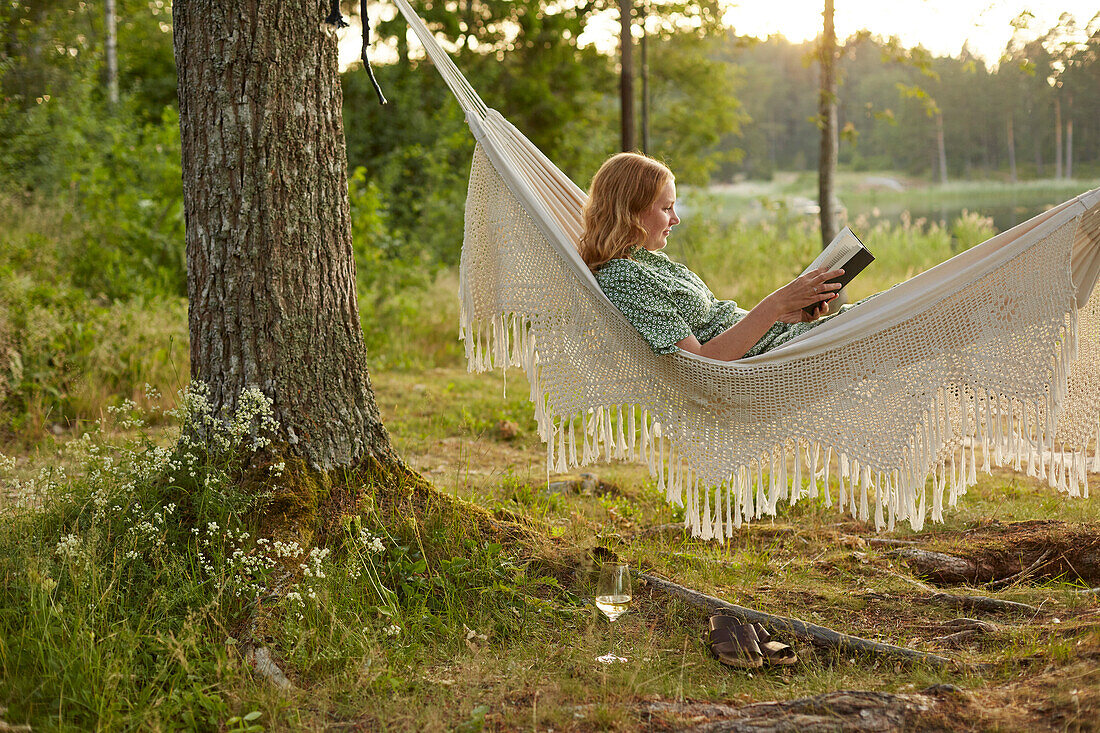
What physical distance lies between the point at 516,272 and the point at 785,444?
0.82 m

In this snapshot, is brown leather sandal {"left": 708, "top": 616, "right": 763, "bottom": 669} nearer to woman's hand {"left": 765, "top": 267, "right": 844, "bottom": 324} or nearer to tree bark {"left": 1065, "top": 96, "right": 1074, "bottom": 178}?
woman's hand {"left": 765, "top": 267, "right": 844, "bottom": 324}

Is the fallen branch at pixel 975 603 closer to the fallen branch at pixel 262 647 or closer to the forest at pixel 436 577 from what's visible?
the forest at pixel 436 577

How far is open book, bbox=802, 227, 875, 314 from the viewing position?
2.05m

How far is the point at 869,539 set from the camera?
2613 mm

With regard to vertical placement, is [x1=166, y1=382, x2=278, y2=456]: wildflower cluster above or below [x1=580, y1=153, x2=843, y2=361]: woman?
below

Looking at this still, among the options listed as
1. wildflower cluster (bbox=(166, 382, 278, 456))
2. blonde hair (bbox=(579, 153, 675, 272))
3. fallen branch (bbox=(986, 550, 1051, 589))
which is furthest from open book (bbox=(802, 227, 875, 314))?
wildflower cluster (bbox=(166, 382, 278, 456))

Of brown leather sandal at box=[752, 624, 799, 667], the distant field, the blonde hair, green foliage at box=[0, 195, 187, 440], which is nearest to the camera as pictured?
brown leather sandal at box=[752, 624, 799, 667]

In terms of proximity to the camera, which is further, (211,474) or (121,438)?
(121,438)

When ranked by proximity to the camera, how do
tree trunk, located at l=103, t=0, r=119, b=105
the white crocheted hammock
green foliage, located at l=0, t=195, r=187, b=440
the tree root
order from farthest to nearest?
tree trunk, located at l=103, t=0, r=119, b=105, green foliage, located at l=0, t=195, r=187, b=440, the white crocheted hammock, the tree root

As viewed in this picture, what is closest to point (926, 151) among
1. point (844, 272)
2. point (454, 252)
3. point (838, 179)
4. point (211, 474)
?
point (838, 179)

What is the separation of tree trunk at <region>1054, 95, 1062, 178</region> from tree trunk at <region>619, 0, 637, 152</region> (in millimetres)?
3726

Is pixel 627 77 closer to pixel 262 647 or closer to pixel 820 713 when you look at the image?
pixel 262 647

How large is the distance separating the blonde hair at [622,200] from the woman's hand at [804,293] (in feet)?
1.33

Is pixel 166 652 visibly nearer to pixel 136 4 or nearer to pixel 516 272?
pixel 516 272
